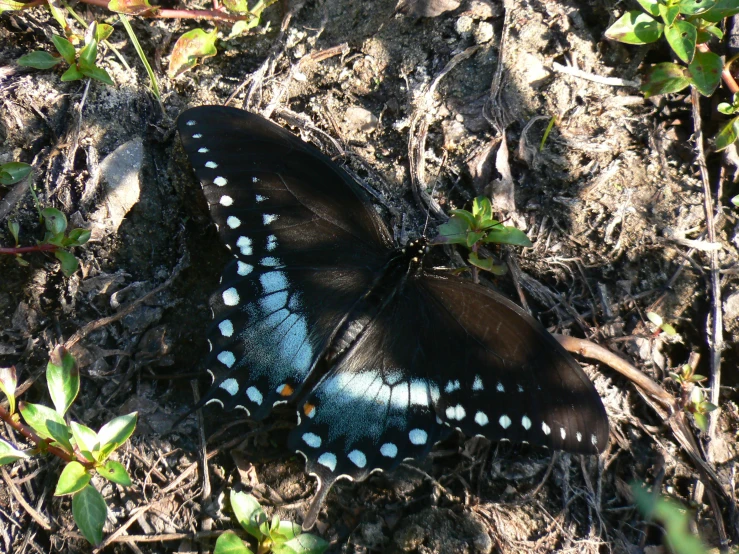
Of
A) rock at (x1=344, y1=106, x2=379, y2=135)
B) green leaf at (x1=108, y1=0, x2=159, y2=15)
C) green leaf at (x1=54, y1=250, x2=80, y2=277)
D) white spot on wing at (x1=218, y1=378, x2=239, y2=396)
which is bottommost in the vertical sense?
white spot on wing at (x1=218, y1=378, x2=239, y2=396)

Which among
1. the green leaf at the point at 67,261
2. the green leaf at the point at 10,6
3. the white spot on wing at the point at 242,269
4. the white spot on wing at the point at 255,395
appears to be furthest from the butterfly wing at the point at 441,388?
the green leaf at the point at 10,6

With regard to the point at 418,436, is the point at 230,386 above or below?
above

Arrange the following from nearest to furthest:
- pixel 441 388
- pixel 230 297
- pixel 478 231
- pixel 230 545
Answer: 1. pixel 230 545
2. pixel 441 388
3. pixel 230 297
4. pixel 478 231

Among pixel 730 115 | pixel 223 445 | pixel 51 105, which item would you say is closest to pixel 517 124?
pixel 730 115

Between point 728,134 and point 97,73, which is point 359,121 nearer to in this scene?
point 97,73

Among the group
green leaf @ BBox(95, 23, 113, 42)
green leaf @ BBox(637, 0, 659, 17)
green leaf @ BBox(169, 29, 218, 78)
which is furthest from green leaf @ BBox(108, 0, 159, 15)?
green leaf @ BBox(637, 0, 659, 17)

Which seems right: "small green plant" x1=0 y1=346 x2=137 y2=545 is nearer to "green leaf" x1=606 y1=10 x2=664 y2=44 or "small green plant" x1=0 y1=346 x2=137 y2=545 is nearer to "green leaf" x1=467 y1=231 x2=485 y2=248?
"green leaf" x1=467 y1=231 x2=485 y2=248

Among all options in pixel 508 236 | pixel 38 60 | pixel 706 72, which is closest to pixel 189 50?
pixel 38 60
